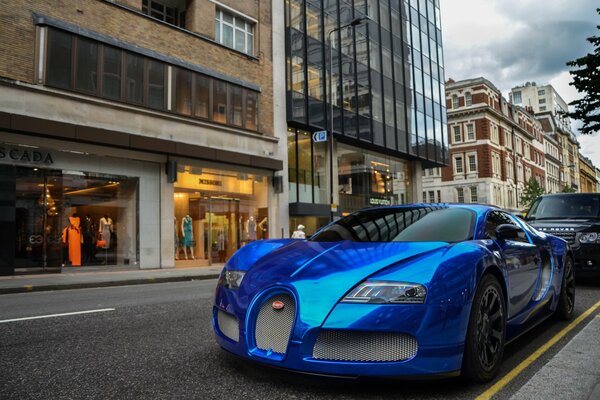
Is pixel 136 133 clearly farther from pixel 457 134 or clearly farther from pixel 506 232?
pixel 457 134

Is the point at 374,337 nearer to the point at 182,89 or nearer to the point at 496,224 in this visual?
the point at 496,224

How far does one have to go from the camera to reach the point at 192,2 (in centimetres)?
1947

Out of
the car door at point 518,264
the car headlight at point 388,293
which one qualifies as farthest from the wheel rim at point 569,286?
the car headlight at point 388,293

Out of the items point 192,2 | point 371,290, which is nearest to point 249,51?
point 192,2

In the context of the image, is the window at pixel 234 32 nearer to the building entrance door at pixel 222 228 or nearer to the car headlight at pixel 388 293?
the building entrance door at pixel 222 228

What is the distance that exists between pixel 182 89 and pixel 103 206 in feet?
18.1

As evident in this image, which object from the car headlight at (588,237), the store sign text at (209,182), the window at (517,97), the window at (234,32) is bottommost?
the car headlight at (588,237)

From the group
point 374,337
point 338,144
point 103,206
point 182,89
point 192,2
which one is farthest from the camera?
point 338,144

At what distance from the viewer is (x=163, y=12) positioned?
64.6 feet

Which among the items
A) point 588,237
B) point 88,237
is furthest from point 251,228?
point 588,237

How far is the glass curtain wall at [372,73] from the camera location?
2416 centimetres

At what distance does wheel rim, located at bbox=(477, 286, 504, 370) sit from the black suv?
555 cm

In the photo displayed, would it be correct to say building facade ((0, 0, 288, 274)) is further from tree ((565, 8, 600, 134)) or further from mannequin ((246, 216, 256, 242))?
tree ((565, 8, 600, 134))

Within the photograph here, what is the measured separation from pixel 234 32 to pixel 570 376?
2068cm
